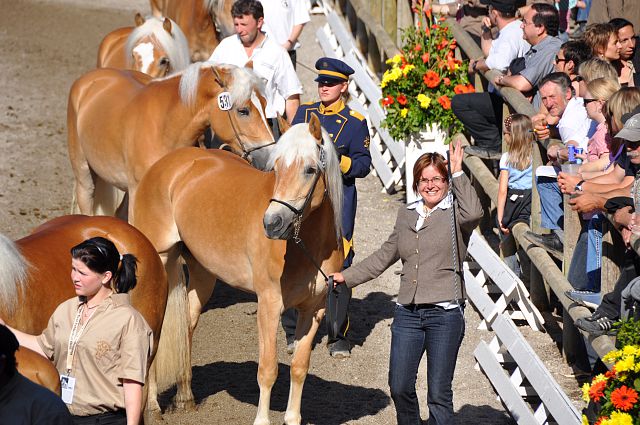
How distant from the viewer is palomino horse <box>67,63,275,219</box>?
783 centimetres

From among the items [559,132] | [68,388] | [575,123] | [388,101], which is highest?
[575,123]

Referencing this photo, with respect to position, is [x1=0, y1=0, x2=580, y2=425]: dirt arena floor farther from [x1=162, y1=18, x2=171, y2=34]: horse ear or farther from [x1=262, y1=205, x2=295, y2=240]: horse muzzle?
[x1=162, y1=18, x2=171, y2=34]: horse ear


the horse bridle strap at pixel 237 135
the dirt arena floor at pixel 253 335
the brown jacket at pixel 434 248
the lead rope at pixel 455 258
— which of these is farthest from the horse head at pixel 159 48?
the lead rope at pixel 455 258

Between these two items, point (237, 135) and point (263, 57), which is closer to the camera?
point (237, 135)

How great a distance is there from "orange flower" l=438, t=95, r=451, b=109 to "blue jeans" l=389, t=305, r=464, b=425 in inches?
169

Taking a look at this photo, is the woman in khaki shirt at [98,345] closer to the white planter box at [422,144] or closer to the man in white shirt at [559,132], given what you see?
the man in white shirt at [559,132]

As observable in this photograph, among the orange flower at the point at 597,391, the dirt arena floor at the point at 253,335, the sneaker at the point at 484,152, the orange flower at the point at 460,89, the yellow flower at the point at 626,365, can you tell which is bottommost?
the dirt arena floor at the point at 253,335

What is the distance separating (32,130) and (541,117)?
8884 mm

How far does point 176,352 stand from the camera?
23.0ft

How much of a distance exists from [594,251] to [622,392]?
1.65 metres

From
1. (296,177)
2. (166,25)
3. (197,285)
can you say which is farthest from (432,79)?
(296,177)

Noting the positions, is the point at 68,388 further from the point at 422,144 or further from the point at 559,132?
the point at 422,144

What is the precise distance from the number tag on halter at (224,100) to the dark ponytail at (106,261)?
3034 millimetres

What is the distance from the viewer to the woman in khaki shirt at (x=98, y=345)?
181 inches
